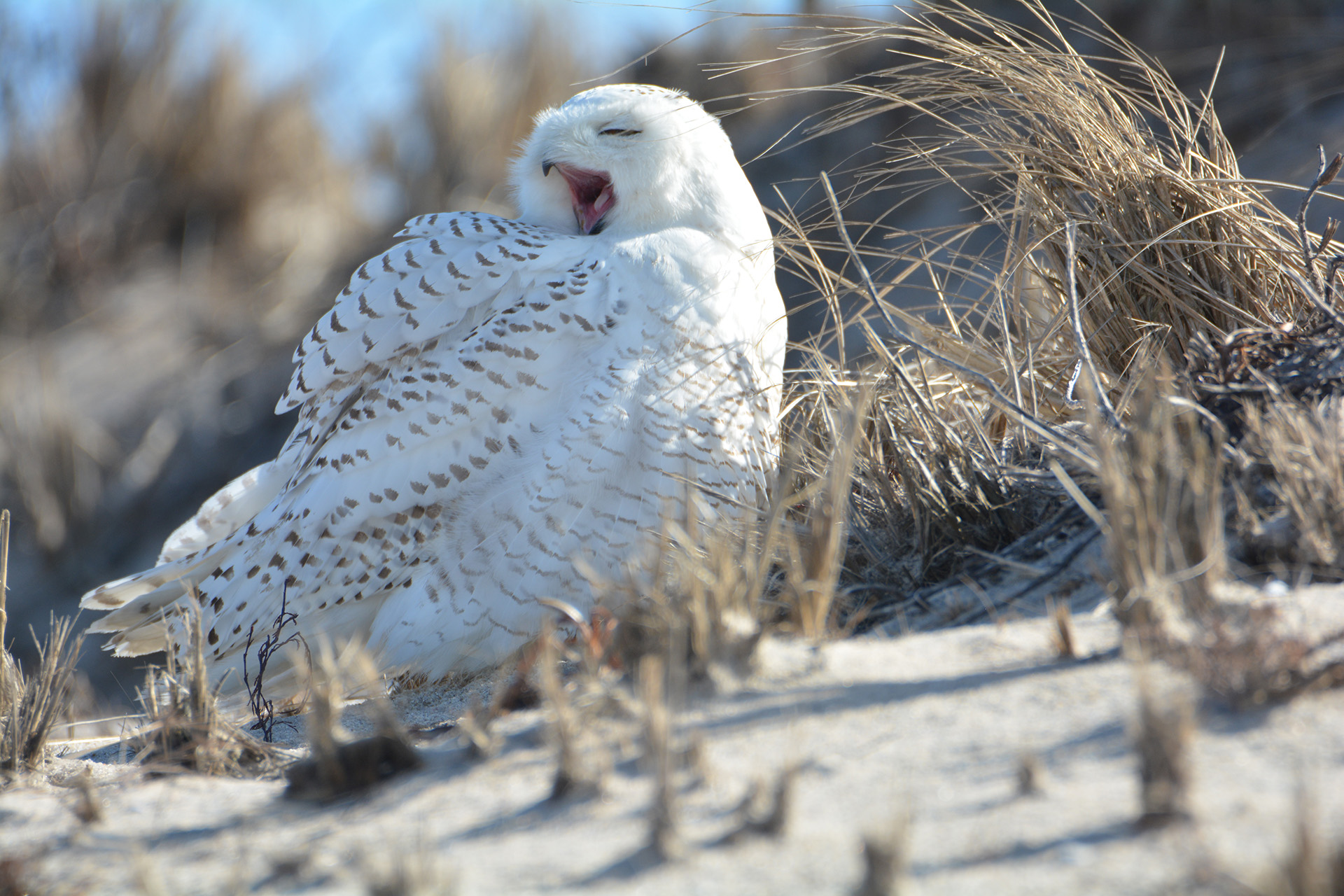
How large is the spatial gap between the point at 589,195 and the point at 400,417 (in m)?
1.01

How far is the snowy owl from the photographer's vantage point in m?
2.74

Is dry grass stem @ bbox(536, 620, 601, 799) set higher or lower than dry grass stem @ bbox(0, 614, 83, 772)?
higher

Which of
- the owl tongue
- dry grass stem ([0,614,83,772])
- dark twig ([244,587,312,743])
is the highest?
the owl tongue

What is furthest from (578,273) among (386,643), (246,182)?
(246,182)

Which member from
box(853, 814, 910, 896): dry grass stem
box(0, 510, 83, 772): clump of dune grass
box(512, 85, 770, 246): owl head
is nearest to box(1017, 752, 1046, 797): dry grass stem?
box(853, 814, 910, 896): dry grass stem

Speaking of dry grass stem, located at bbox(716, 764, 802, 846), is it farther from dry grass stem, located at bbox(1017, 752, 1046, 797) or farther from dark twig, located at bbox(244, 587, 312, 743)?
dark twig, located at bbox(244, 587, 312, 743)

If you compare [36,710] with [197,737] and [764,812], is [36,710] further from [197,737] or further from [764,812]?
[764,812]

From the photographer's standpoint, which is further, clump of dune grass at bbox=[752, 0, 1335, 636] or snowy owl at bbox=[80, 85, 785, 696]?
snowy owl at bbox=[80, 85, 785, 696]

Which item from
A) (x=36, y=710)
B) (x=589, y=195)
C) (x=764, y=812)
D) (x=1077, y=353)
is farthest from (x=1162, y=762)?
(x=589, y=195)

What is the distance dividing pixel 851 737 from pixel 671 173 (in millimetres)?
2094

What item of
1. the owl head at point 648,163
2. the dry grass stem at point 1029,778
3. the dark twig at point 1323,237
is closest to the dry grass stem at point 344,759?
the dry grass stem at point 1029,778

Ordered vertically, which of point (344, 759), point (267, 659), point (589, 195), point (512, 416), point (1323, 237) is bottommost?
point (267, 659)

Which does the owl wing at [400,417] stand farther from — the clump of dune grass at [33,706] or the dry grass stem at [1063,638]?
the dry grass stem at [1063,638]

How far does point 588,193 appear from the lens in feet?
10.8
